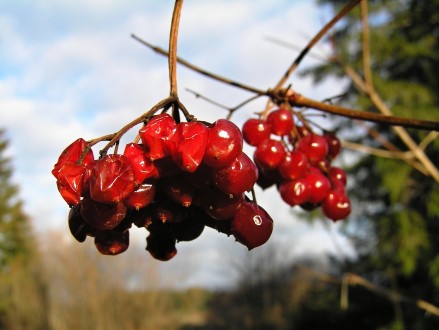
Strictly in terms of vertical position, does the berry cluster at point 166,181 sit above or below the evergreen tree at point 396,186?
below

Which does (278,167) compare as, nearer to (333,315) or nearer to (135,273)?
(333,315)

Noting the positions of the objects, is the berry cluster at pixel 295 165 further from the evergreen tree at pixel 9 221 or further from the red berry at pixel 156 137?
the evergreen tree at pixel 9 221

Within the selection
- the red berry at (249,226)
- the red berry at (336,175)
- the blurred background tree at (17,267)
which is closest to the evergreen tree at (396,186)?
the red berry at (336,175)

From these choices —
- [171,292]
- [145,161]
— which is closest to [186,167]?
[145,161]

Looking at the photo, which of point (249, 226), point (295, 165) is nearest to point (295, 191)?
point (295, 165)

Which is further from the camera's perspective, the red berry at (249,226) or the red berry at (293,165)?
the red berry at (293,165)

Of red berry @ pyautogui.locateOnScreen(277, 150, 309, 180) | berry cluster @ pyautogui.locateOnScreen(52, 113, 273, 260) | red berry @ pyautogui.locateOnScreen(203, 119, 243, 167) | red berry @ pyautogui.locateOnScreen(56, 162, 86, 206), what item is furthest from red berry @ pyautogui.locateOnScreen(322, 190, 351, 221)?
red berry @ pyautogui.locateOnScreen(56, 162, 86, 206)
